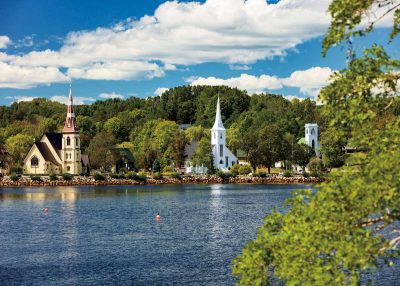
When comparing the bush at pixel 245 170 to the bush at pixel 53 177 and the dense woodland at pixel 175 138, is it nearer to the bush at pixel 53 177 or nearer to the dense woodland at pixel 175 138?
the dense woodland at pixel 175 138

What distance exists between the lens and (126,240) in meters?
52.4

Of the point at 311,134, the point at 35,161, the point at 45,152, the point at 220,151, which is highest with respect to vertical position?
the point at 311,134

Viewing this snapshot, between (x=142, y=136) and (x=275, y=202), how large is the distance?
94.3 metres

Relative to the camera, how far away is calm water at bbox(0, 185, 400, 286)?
38.1 m

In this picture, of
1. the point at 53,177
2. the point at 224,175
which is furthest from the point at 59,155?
the point at 224,175

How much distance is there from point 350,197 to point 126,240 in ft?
125

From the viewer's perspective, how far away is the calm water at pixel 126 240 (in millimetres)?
38094

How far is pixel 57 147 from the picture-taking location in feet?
488

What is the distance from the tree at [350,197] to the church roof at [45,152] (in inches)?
5204

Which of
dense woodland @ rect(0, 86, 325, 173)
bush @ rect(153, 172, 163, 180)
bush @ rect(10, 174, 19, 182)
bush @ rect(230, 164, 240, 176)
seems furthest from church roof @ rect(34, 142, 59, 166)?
bush @ rect(230, 164, 240, 176)

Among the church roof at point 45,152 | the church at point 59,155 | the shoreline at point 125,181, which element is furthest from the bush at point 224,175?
the church roof at point 45,152

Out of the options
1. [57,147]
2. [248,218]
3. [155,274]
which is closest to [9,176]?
[57,147]

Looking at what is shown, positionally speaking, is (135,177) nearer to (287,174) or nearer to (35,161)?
(35,161)

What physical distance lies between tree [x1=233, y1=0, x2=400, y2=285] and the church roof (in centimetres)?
13219
